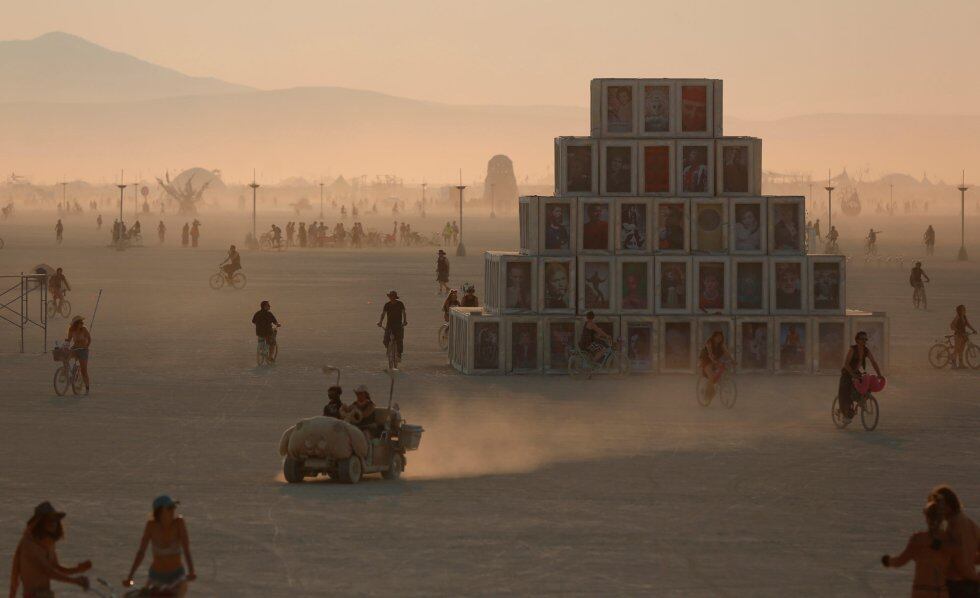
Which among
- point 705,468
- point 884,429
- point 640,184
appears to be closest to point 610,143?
point 640,184

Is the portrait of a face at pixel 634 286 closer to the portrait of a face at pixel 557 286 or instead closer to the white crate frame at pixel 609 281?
the white crate frame at pixel 609 281

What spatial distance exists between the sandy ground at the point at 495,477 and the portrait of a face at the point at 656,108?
6221mm

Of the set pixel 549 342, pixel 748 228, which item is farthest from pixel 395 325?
pixel 748 228

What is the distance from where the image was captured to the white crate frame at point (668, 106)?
36375mm

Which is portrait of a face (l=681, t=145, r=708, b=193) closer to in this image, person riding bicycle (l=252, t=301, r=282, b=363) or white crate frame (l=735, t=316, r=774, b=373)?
white crate frame (l=735, t=316, r=774, b=373)

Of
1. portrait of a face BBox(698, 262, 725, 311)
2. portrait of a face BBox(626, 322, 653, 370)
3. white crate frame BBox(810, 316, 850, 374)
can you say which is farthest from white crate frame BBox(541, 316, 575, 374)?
white crate frame BBox(810, 316, 850, 374)

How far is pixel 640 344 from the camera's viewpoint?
115 ft

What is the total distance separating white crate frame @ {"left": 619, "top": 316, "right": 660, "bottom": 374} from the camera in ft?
115

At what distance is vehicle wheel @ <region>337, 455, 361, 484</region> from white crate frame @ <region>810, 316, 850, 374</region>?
17.0m

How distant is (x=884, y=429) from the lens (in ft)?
84.3

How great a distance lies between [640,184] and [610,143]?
1184mm

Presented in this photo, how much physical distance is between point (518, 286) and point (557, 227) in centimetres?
169

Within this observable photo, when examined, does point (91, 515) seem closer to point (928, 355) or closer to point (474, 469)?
point (474, 469)

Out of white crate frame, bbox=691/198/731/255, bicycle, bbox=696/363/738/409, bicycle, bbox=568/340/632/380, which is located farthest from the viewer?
white crate frame, bbox=691/198/731/255
